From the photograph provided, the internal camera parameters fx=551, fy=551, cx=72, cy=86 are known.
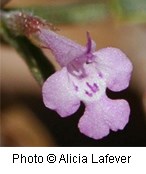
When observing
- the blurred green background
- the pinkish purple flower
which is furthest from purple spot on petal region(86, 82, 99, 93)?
the blurred green background

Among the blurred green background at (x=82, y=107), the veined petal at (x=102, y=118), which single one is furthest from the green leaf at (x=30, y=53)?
the veined petal at (x=102, y=118)

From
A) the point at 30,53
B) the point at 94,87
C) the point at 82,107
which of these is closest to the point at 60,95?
the point at 94,87

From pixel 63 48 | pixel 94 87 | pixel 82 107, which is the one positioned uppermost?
pixel 63 48

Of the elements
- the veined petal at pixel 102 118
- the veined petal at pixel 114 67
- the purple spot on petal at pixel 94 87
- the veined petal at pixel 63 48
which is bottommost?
the veined petal at pixel 102 118

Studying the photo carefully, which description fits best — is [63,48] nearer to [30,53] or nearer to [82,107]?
[30,53]

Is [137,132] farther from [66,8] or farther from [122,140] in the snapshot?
[66,8]

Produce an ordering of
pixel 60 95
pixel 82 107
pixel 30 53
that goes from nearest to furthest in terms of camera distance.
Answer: pixel 60 95, pixel 30 53, pixel 82 107

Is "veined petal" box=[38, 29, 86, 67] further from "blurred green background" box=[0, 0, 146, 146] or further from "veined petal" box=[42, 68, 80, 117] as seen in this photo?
"blurred green background" box=[0, 0, 146, 146]

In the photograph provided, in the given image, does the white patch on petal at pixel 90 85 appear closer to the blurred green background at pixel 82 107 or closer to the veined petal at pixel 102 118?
the veined petal at pixel 102 118

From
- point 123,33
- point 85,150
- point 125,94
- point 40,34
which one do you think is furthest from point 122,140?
point 40,34
